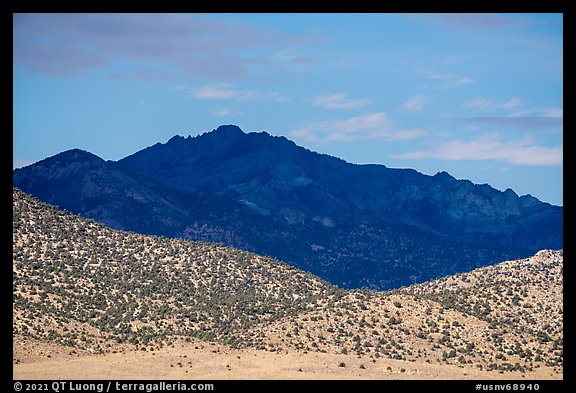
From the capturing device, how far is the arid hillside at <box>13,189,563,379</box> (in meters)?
78.6

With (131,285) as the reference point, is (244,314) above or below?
below

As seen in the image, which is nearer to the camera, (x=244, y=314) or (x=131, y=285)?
(x=244, y=314)

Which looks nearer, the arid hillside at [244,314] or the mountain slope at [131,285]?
the arid hillside at [244,314]

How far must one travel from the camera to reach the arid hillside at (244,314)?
258 ft

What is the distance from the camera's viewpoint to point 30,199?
371 feet

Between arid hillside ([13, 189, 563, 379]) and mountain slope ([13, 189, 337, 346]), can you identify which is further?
mountain slope ([13, 189, 337, 346])

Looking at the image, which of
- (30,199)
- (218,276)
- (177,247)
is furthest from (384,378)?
(30,199)

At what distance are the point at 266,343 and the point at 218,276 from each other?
2305 centimetres

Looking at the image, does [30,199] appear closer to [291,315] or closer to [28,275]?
[28,275]

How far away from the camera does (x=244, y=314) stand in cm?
9725
